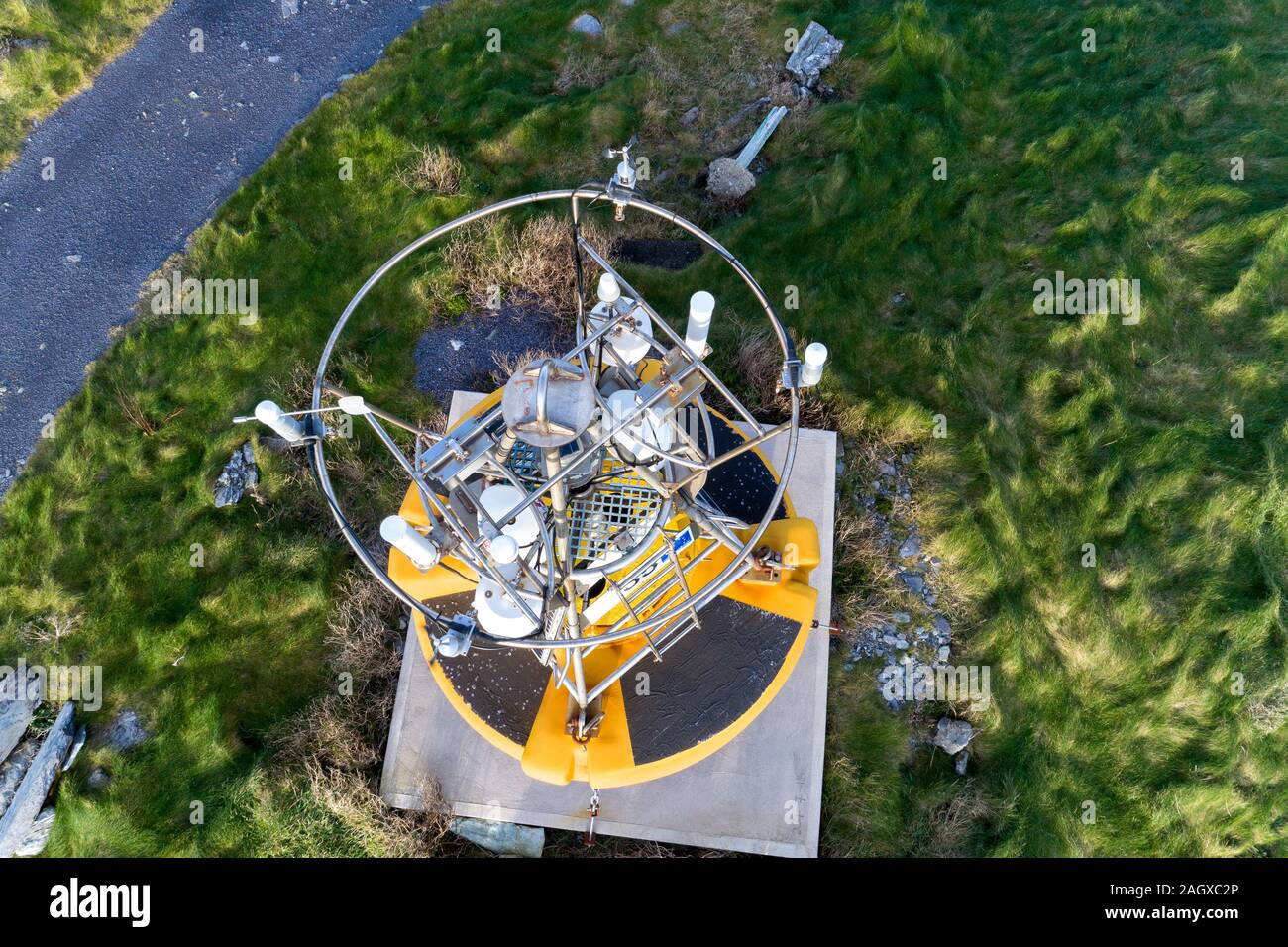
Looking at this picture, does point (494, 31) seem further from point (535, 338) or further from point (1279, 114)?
point (1279, 114)

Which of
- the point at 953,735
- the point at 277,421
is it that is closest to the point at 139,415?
the point at 277,421

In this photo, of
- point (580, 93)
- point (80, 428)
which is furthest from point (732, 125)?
point (80, 428)

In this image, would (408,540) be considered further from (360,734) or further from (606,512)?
(360,734)

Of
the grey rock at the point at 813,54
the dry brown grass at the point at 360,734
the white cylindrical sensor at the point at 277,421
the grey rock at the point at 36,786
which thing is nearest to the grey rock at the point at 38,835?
the grey rock at the point at 36,786

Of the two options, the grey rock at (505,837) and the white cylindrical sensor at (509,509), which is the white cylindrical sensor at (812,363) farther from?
the grey rock at (505,837)

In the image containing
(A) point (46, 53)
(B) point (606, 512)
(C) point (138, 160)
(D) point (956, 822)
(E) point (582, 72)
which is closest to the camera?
(B) point (606, 512)

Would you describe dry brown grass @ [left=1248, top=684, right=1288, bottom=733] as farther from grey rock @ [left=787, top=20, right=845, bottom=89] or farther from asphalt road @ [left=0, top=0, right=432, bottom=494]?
asphalt road @ [left=0, top=0, right=432, bottom=494]
